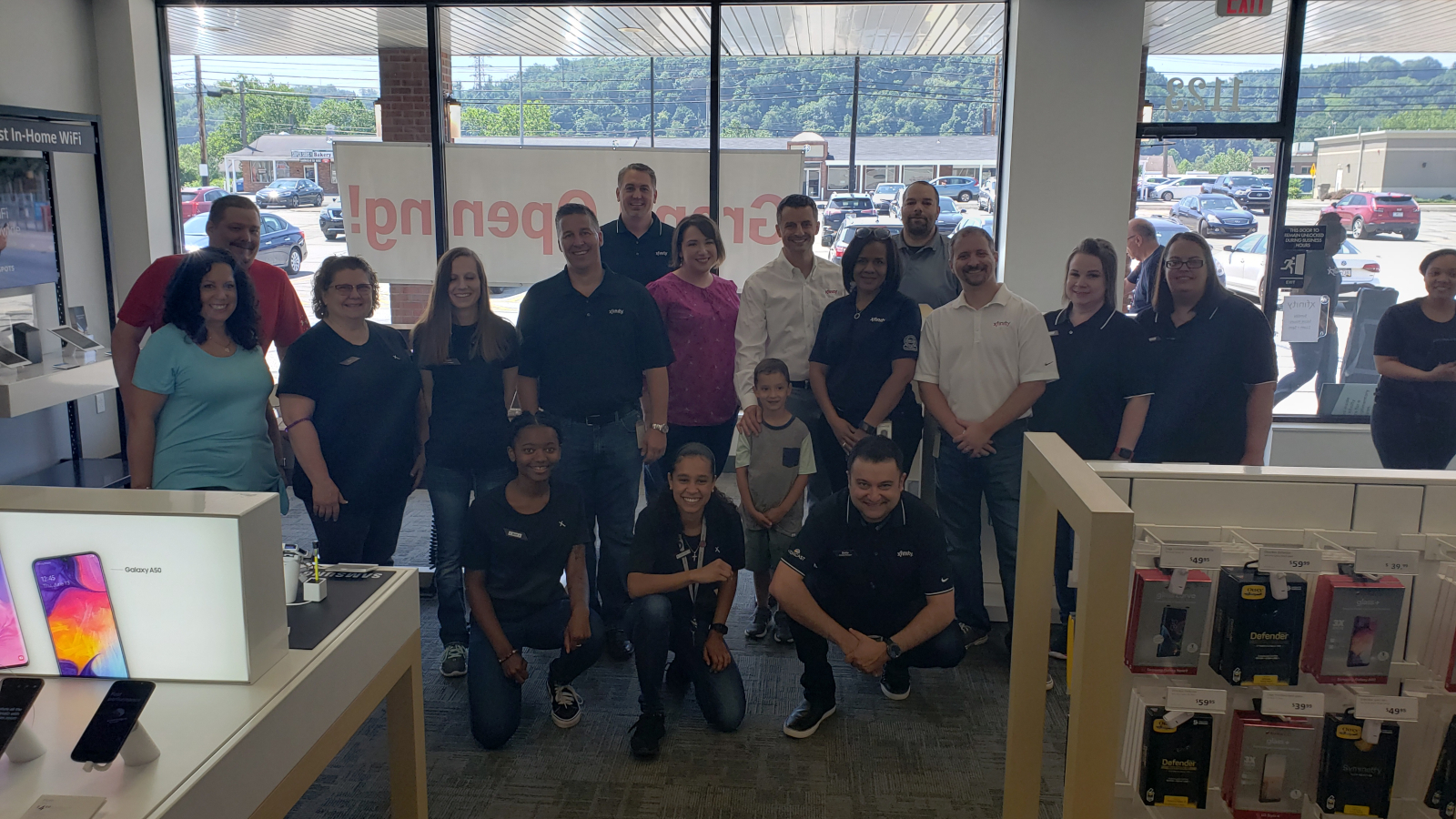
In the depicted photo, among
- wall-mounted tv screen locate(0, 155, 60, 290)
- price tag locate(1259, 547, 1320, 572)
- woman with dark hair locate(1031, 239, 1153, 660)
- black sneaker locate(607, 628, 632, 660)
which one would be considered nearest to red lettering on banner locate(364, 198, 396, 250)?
wall-mounted tv screen locate(0, 155, 60, 290)

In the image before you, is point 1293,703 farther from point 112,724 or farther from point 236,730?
point 112,724

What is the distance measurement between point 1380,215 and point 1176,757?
4.46 meters

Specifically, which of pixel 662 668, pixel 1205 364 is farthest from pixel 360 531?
pixel 1205 364

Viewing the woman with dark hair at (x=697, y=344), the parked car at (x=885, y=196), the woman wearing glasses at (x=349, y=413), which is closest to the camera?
the woman wearing glasses at (x=349, y=413)

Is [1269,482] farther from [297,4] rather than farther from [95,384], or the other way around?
[297,4]

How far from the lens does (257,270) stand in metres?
3.40

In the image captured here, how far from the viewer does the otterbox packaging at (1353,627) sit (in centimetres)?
157

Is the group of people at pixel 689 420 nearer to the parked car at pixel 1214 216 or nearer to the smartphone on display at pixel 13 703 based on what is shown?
the smartphone on display at pixel 13 703

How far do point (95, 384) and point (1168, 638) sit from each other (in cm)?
448

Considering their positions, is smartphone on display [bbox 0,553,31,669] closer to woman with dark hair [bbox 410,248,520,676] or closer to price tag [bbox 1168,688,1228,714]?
woman with dark hair [bbox 410,248,520,676]

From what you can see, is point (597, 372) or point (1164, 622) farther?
point (597, 372)

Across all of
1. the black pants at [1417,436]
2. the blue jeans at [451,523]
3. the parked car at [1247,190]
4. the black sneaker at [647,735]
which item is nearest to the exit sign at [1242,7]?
the parked car at [1247,190]

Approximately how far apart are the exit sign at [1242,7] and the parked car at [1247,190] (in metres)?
0.76

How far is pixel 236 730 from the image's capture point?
148 centimetres
